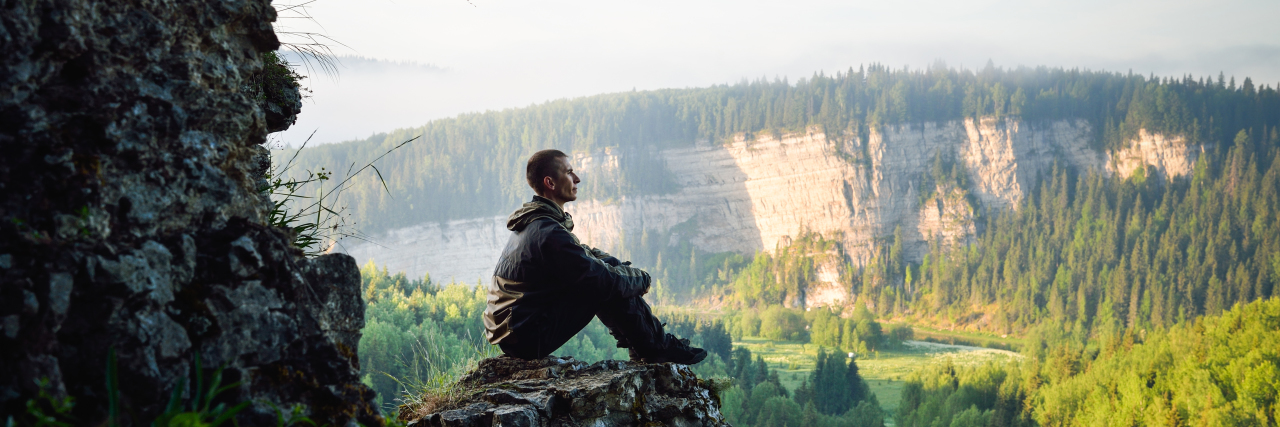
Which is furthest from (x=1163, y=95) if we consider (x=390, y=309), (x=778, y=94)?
(x=390, y=309)

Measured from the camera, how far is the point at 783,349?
85688 mm

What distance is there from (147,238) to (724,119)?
437 ft

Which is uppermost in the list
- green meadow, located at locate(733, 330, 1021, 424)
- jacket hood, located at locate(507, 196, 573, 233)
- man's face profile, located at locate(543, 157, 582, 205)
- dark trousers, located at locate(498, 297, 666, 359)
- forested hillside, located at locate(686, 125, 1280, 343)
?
man's face profile, located at locate(543, 157, 582, 205)

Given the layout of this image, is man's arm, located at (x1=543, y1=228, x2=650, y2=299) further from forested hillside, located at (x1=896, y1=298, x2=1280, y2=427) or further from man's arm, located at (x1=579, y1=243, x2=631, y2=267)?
forested hillside, located at (x1=896, y1=298, x2=1280, y2=427)

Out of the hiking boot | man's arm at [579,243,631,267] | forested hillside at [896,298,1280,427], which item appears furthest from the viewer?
forested hillside at [896,298,1280,427]

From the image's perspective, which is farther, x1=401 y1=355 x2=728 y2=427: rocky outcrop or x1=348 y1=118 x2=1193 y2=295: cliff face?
x1=348 y1=118 x2=1193 y2=295: cliff face

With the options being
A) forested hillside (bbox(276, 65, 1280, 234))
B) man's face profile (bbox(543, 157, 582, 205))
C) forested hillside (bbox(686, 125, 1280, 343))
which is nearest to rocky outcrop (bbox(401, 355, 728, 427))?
man's face profile (bbox(543, 157, 582, 205))

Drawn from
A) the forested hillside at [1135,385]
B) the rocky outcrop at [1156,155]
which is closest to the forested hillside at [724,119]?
the rocky outcrop at [1156,155]

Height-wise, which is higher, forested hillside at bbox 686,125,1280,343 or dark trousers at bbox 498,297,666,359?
dark trousers at bbox 498,297,666,359

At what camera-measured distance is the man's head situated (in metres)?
4.77

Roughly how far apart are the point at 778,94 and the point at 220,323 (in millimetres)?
138067

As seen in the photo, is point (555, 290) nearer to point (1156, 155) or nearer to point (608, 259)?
point (608, 259)

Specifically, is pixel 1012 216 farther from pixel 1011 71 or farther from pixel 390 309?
pixel 390 309

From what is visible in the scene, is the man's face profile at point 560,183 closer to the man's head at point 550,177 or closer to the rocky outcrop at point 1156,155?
the man's head at point 550,177
